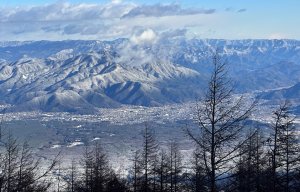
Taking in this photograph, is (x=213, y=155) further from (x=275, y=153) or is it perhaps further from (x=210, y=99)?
(x=275, y=153)

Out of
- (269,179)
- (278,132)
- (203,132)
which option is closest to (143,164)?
(278,132)

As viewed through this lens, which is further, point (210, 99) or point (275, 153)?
point (275, 153)

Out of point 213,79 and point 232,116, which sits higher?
point 213,79

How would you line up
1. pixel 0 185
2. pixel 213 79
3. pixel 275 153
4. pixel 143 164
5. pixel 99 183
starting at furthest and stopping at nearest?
1. pixel 143 164
2. pixel 99 183
3. pixel 275 153
4. pixel 213 79
5. pixel 0 185

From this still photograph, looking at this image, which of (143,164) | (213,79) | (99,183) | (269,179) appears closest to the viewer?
(213,79)

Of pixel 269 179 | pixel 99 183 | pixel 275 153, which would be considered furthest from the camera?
pixel 99 183

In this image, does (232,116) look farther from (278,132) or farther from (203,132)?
(278,132)

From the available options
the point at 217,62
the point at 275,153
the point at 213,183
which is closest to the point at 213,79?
the point at 217,62

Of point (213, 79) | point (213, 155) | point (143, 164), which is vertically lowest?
point (213, 155)

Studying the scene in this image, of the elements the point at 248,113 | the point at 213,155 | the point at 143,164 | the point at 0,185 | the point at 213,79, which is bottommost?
the point at 0,185
